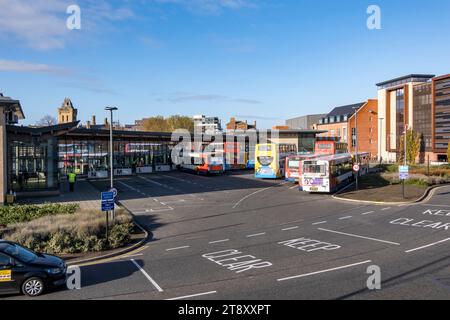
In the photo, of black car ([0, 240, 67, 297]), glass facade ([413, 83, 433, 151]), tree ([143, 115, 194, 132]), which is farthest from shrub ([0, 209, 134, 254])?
tree ([143, 115, 194, 132])

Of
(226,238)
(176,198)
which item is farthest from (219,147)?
(226,238)

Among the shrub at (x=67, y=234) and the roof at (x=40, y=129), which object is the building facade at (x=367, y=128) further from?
the shrub at (x=67, y=234)

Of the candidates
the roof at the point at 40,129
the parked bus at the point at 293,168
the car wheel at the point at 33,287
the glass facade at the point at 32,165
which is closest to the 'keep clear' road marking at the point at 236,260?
the car wheel at the point at 33,287

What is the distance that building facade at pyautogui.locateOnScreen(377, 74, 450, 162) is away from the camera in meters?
63.0

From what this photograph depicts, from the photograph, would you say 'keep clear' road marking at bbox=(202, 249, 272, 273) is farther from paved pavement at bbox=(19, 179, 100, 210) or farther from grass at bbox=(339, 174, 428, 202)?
grass at bbox=(339, 174, 428, 202)

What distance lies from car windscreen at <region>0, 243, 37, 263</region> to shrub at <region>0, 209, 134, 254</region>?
344 centimetres

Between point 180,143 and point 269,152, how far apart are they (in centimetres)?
1973

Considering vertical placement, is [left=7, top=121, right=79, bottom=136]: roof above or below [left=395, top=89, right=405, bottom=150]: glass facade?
below

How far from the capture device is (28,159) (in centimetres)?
3281

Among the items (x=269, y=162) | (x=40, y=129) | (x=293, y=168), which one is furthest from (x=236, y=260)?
(x=269, y=162)

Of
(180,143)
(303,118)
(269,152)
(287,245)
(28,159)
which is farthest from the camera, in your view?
(303,118)

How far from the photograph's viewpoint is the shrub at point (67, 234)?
15469 mm

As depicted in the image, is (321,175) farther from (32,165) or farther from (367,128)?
(367,128)
